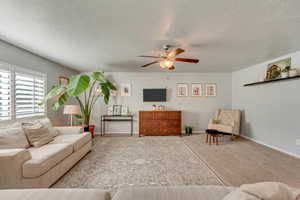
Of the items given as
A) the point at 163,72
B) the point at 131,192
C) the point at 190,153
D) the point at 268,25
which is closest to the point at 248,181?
the point at 190,153

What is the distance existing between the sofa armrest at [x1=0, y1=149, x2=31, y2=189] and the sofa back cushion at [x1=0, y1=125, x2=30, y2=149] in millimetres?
531

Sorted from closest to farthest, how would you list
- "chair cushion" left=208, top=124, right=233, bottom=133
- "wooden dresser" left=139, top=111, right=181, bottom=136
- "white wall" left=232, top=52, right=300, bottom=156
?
"white wall" left=232, top=52, right=300, bottom=156, "chair cushion" left=208, top=124, right=233, bottom=133, "wooden dresser" left=139, top=111, right=181, bottom=136

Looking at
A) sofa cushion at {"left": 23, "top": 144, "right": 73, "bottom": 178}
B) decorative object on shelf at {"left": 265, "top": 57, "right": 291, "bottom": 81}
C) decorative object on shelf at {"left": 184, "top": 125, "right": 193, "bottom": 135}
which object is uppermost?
decorative object on shelf at {"left": 265, "top": 57, "right": 291, "bottom": 81}

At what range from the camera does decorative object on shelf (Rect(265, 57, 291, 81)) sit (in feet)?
11.3

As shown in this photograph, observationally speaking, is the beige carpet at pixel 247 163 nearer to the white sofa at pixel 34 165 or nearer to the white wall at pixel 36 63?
the white sofa at pixel 34 165

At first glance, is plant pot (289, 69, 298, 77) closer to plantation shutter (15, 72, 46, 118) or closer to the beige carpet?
the beige carpet

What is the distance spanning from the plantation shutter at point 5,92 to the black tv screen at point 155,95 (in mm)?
3779

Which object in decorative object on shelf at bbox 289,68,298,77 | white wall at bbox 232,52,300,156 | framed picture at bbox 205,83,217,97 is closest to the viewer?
decorative object on shelf at bbox 289,68,298,77

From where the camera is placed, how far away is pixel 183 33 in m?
2.31

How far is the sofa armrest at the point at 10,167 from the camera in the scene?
1.69 metres

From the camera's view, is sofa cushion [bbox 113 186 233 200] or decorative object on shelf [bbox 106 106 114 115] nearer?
sofa cushion [bbox 113 186 233 200]

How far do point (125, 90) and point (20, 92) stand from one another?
315 cm

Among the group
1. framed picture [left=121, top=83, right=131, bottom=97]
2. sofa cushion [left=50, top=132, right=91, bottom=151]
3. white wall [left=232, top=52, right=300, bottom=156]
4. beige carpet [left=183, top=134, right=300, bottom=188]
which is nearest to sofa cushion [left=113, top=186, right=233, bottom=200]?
beige carpet [left=183, top=134, right=300, bottom=188]

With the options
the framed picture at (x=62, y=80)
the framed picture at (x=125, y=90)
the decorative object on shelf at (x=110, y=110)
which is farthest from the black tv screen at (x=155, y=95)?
the framed picture at (x=62, y=80)
